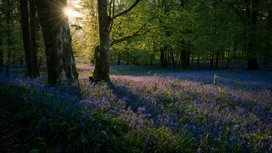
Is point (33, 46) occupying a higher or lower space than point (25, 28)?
lower

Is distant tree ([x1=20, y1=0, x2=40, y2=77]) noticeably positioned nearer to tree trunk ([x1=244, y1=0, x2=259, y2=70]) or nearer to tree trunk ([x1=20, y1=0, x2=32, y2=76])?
tree trunk ([x1=20, y1=0, x2=32, y2=76])

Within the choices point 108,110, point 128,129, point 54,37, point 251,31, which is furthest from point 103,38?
point 251,31

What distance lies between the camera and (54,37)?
28.7 feet

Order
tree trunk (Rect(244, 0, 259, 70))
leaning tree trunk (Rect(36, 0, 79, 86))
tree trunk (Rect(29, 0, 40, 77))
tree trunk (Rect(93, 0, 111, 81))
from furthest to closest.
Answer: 1. tree trunk (Rect(244, 0, 259, 70))
2. tree trunk (Rect(29, 0, 40, 77))
3. tree trunk (Rect(93, 0, 111, 81))
4. leaning tree trunk (Rect(36, 0, 79, 86))

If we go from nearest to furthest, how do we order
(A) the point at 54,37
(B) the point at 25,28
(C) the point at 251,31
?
(A) the point at 54,37 < (B) the point at 25,28 < (C) the point at 251,31

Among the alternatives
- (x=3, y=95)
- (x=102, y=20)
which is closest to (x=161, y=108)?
(x=3, y=95)

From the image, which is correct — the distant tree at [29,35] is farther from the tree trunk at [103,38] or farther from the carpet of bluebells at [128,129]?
the carpet of bluebells at [128,129]

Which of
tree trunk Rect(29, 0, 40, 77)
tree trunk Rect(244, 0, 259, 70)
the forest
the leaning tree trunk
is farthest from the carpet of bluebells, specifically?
tree trunk Rect(244, 0, 259, 70)

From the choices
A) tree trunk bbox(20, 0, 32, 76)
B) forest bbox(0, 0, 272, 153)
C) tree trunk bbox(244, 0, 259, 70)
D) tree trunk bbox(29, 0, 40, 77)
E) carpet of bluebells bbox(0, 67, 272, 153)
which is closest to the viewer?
carpet of bluebells bbox(0, 67, 272, 153)

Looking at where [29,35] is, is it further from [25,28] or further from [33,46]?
[33,46]

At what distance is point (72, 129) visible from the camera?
4449 millimetres

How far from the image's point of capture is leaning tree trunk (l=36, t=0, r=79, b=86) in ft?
28.5

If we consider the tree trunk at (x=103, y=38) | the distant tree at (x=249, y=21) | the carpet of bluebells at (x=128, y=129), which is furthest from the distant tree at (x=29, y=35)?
the distant tree at (x=249, y=21)

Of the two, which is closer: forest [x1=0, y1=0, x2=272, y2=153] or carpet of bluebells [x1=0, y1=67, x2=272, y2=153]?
carpet of bluebells [x1=0, y1=67, x2=272, y2=153]
